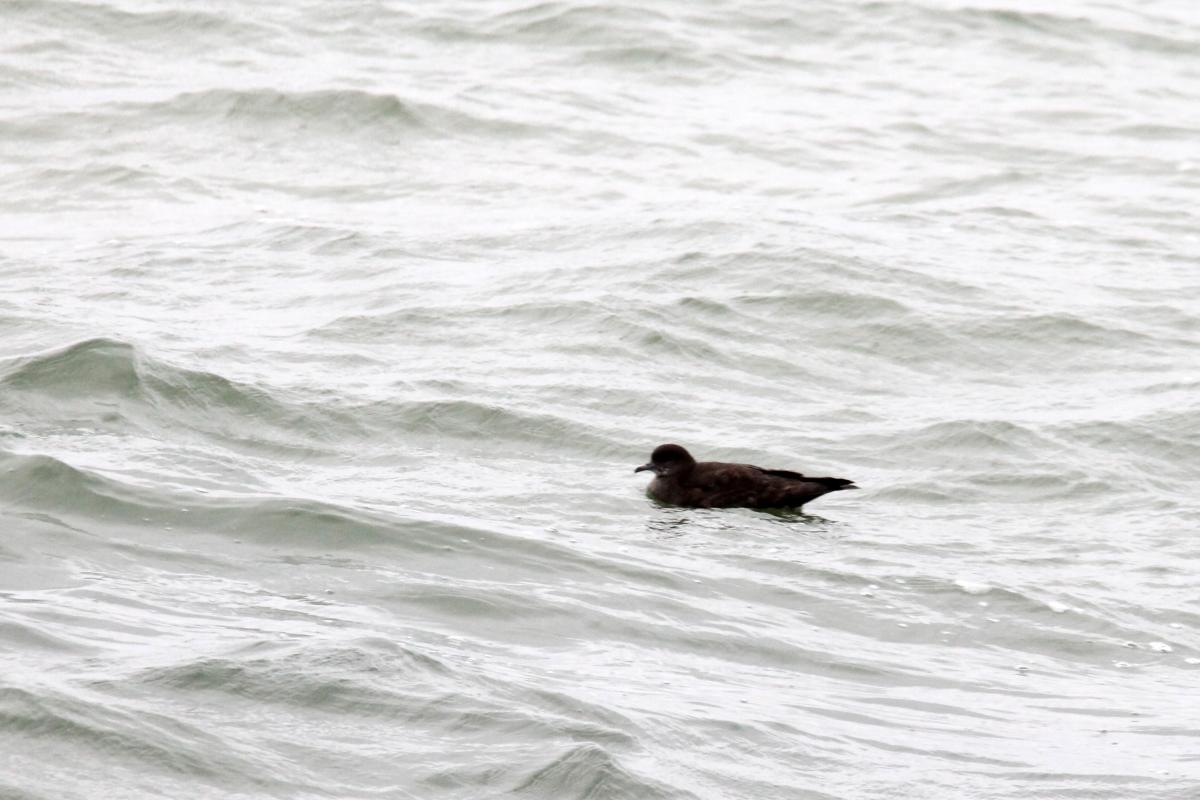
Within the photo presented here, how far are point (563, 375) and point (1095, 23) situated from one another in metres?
15.2

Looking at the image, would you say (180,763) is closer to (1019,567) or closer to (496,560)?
(496,560)

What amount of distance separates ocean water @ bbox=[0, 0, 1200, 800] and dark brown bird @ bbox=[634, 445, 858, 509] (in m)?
0.17

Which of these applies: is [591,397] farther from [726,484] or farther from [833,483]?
[833,483]

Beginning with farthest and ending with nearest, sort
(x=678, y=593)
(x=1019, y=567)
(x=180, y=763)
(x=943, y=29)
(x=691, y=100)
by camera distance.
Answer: (x=943, y=29)
(x=691, y=100)
(x=1019, y=567)
(x=678, y=593)
(x=180, y=763)

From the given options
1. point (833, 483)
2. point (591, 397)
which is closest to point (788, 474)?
point (833, 483)

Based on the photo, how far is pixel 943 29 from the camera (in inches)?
1029

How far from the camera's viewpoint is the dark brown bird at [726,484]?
1204 centimetres

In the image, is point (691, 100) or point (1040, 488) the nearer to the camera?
point (1040, 488)

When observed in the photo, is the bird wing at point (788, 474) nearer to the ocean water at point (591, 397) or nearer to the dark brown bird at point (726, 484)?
the dark brown bird at point (726, 484)

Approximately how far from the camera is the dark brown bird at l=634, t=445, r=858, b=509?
12.0 m

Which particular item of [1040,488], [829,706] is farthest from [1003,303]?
[829,706]

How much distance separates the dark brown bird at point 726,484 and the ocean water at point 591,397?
17 centimetres

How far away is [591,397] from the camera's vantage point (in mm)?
13844

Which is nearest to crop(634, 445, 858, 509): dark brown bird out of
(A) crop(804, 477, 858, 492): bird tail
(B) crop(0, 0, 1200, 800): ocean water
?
(A) crop(804, 477, 858, 492): bird tail
